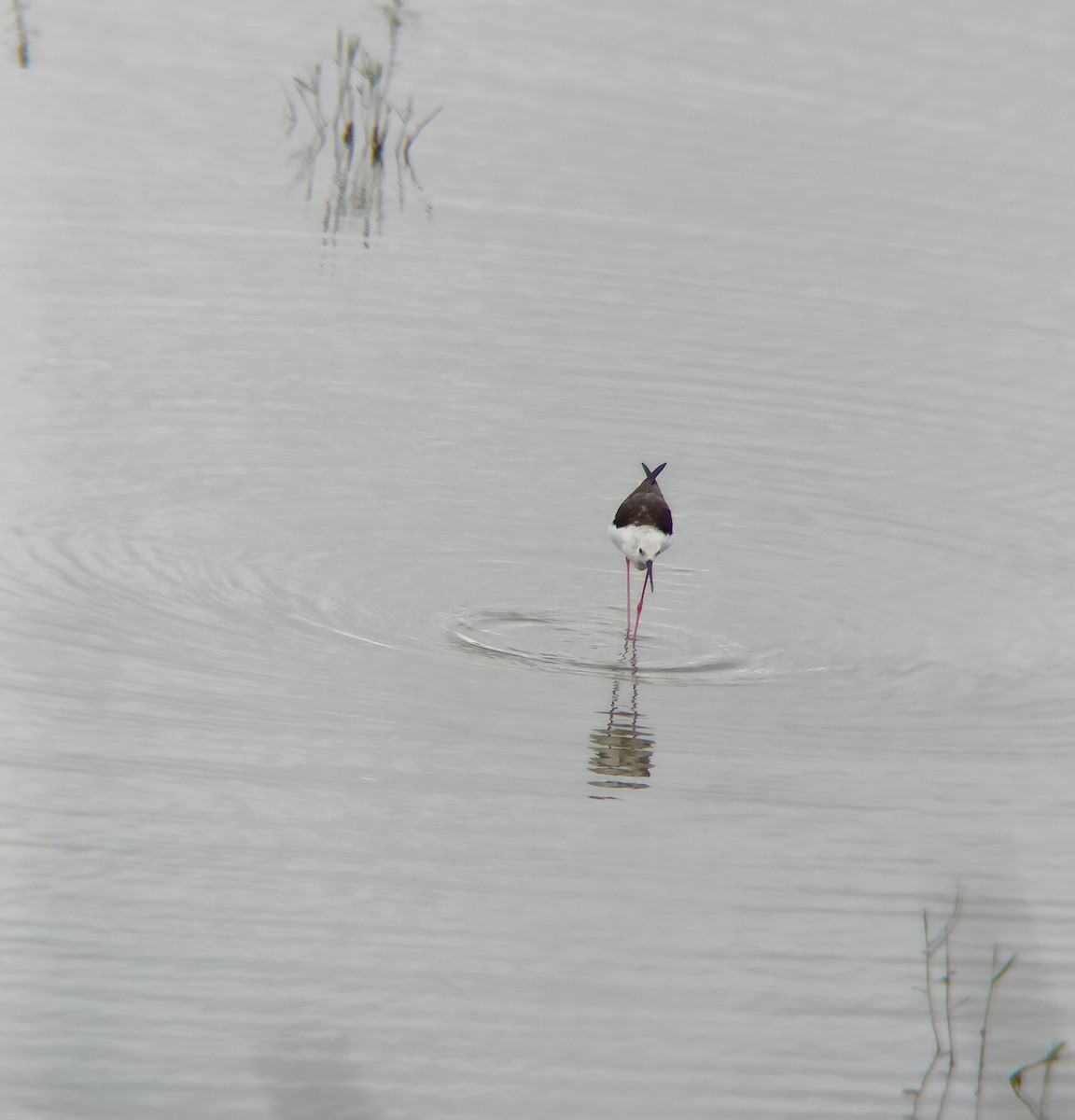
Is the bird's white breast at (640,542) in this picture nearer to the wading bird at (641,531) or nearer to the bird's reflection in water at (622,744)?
the wading bird at (641,531)

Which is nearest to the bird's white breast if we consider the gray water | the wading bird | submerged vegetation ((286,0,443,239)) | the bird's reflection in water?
the wading bird

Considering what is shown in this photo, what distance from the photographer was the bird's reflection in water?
7.54 meters

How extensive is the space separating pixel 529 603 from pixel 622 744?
1.66m

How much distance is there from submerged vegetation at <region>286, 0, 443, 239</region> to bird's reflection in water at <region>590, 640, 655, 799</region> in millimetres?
7148

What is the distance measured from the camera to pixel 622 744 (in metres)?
7.88

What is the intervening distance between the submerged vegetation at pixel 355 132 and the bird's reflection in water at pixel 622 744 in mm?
7148

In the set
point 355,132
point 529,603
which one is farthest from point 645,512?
point 355,132

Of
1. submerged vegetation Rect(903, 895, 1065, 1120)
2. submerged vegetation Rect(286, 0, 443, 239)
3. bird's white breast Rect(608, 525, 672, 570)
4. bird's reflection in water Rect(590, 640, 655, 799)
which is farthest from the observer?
submerged vegetation Rect(286, 0, 443, 239)

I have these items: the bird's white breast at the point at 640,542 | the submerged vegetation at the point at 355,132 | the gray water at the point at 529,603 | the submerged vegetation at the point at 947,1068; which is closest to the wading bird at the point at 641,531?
the bird's white breast at the point at 640,542

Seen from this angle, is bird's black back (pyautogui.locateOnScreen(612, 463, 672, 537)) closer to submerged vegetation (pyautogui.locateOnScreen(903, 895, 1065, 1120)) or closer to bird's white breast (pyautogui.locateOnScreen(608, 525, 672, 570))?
bird's white breast (pyautogui.locateOnScreen(608, 525, 672, 570))

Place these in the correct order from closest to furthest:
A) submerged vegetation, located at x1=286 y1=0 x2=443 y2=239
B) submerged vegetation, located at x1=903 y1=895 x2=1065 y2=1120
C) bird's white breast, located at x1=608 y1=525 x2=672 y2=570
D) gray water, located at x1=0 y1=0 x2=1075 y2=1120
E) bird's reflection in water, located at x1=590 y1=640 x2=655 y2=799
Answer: submerged vegetation, located at x1=903 y1=895 x2=1065 y2=1120
gray water, located at x1=0 y1=0 x2=1075 y2=1120
bird's reflection in water, located at x1=590 y1=640 x2=655 y2=799
bird's white breast, located at x1=608 y1=525 x2=672 y2=570
submerged vegetation, located at x1=286 y1=0 x2=443 y2=239

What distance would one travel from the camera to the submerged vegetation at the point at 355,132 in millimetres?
15617

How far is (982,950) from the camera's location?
255 inches

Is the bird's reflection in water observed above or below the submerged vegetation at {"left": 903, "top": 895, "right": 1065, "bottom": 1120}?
above
